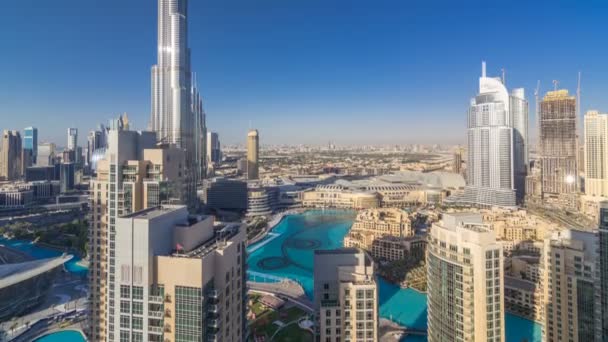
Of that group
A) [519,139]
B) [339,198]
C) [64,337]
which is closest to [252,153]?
[339,198]

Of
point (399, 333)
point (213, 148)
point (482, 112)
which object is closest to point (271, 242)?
point (399, 333)

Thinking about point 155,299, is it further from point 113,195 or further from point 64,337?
point 64,337

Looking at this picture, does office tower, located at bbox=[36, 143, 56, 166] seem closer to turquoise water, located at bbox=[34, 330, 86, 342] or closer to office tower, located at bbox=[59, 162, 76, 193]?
office tower, located at bbox=[59, 162, 76, 193]

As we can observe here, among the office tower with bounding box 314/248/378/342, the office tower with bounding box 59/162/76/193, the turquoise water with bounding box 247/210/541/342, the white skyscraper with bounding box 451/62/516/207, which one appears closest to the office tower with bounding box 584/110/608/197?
the white skyscraper with bounding box 451/62/516/207

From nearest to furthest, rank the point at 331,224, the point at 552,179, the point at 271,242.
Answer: the point at 271,242 < the point at 331,224 < the point at 552,179

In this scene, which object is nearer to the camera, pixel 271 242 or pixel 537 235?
pixel 537 235

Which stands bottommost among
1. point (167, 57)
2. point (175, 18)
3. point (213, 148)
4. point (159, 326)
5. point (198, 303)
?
point (159, 326)

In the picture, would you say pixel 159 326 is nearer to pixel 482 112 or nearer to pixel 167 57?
pixel 167 57
